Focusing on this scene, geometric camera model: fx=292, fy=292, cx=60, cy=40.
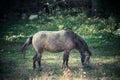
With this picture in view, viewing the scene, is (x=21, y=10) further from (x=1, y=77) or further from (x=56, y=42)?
(x=1, y=77)

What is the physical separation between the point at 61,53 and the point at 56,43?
136 centimetres

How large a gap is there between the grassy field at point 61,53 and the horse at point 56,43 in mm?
269

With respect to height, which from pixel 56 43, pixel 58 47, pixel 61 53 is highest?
pixel 56 43

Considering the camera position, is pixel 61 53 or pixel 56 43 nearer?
pixel 56 43

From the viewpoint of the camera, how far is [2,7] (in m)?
8.72

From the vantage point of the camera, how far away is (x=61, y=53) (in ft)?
28.0

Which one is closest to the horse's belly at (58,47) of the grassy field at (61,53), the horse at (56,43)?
the horse at (56,43)

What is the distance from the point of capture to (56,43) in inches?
284

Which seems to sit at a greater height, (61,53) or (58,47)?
(58,47)

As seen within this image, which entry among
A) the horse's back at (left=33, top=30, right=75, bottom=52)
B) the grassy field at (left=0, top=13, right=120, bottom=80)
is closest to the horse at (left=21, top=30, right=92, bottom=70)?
the horse's back at (left=33, top=30, right=75, bottom=52)

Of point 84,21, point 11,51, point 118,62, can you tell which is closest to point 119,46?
point 118,62

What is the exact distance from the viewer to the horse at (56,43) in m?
7.12

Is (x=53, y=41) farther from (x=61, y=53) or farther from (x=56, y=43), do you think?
(x=61, y=53)

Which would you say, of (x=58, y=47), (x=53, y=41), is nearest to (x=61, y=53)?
(x=58, y=47)
